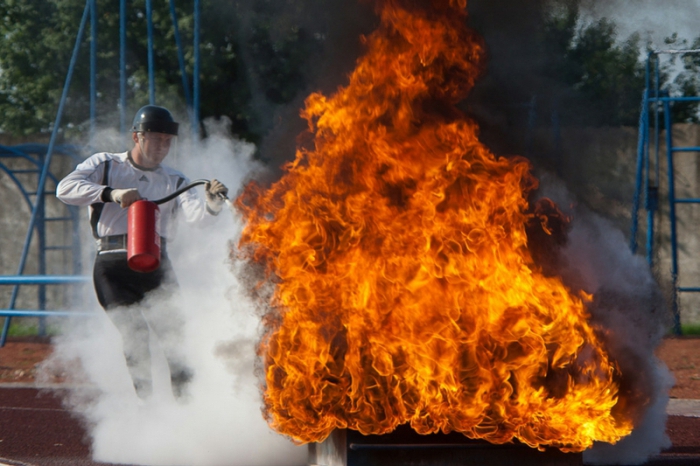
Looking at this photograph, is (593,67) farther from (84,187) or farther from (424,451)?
(424,451)

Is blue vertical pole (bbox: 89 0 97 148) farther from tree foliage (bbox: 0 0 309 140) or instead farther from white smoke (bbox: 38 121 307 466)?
white smoke (bbox: 38 121 307 466)

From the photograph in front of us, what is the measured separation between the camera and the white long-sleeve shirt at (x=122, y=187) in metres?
5.69

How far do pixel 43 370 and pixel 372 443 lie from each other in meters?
7.72

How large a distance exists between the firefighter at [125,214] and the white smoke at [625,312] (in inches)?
81.1

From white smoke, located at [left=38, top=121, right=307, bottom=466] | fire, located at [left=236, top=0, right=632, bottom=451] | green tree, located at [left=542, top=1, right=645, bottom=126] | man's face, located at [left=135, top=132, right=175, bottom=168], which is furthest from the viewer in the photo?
green tree, located at [left=542, top=1, right=645, bottom=126]

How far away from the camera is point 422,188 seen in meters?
4.78

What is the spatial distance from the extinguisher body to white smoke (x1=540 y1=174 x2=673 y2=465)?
213cm

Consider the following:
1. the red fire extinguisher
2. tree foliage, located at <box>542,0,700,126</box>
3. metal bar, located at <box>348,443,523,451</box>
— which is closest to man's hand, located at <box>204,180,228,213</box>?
the red fire extinguisher

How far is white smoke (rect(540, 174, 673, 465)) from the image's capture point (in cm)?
470

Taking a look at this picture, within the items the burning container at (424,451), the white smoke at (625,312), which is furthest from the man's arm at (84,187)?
the white smoke at (625,312)

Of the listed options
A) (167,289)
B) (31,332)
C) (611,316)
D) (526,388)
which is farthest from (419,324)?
(31,332)

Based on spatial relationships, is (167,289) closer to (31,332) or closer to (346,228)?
(346,228)

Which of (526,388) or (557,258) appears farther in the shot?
(557,258)

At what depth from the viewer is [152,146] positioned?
5.89m
